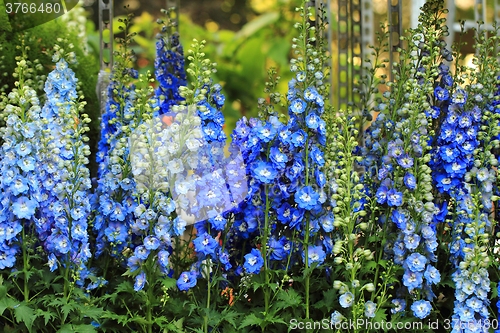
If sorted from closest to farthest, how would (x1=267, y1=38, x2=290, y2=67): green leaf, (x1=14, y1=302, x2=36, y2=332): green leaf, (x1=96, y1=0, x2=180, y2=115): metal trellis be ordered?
1. (x1=14, y1=302, x2=36, y2=332): green leaf
2. (x1=96, y1=0, x2=180, y2=115): metal trellis
3. (x1=267, y1=38, x2=290, y2=67): green leaf

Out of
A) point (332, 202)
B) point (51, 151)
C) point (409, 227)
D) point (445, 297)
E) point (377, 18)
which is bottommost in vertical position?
point (445, 297)

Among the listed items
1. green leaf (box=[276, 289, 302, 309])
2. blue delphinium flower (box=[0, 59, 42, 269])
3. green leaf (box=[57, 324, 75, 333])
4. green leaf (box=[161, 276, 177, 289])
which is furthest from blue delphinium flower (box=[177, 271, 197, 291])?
blue delphinium flower (box=[0, 59, 42, 269])

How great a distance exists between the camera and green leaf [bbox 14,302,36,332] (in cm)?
208

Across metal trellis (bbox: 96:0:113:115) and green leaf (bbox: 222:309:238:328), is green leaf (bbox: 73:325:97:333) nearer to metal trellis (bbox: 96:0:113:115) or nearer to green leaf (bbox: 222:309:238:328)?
green leaf (bbox: 222:309:238:328)

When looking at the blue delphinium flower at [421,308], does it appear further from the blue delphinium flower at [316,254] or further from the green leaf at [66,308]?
the green leaf at [66,308]

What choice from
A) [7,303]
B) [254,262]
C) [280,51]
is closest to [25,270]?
[7,303]

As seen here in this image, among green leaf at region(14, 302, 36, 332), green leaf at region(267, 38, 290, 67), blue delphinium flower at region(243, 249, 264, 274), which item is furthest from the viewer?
green leaf at region(267, 38, 290, 67)

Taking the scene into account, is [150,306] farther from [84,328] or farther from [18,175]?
[18,175]

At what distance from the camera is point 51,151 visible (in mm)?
2240

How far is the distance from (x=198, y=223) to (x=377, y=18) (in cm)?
689

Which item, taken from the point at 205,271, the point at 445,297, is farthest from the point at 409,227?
the point at 205,271

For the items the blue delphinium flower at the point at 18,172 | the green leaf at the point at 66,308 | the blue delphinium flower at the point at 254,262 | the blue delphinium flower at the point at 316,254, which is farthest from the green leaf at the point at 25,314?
the blue delphinium flower at the point at 316,254

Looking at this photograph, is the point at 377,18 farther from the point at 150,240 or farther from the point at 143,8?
the point at 150,240

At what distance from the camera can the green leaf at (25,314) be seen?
2.08 m
